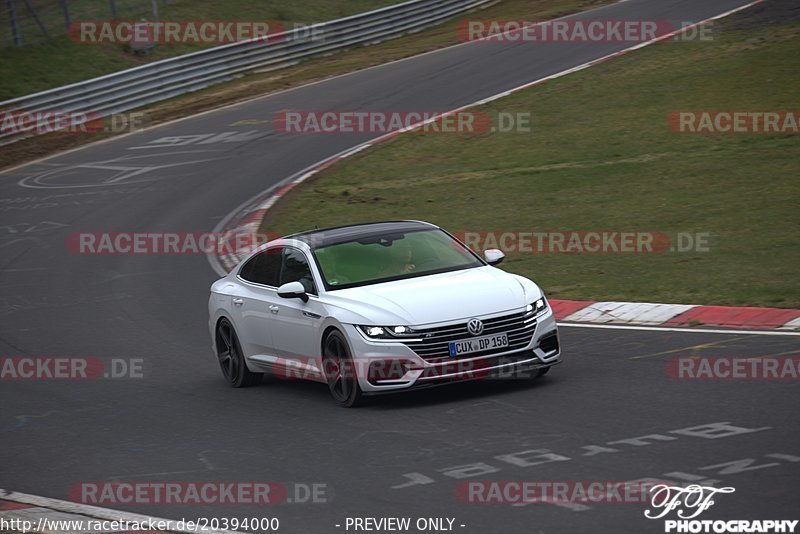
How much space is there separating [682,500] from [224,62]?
1320 inches

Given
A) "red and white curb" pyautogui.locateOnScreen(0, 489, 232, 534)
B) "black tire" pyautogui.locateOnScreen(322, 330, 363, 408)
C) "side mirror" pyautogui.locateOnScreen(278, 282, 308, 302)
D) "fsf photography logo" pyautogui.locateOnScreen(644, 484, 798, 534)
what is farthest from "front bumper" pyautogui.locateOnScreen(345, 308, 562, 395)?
"fsf photography logo" pyautogui.locateOnScreen(644, 484, 798, 534)

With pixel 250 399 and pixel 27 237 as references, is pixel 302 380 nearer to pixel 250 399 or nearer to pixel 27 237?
pixel 250 399

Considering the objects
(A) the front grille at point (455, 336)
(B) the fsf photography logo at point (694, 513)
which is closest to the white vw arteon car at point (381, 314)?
(A) the front grille at point (455, 336)

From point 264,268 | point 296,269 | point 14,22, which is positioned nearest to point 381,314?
point 296,269

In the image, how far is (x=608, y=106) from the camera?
28297 mm

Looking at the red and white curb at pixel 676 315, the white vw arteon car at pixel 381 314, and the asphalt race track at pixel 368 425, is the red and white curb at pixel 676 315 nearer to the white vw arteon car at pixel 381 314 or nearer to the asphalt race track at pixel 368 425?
the asphalt race track at pixel 368 425

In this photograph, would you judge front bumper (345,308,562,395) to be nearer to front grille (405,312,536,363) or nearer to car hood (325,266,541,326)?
Answer: front grille (405,312,536,363)

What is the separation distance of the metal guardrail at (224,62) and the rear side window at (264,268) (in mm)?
22303

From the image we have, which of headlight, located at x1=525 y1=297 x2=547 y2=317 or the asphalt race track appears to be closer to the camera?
the asphalt race track

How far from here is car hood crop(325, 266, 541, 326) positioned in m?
10.1

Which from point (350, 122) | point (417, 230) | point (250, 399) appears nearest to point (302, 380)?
point (250, 399)

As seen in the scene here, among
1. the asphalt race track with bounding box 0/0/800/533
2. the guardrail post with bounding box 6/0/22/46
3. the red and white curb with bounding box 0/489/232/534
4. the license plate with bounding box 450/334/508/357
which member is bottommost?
the red and white curb with bounding box 0/489/232/534

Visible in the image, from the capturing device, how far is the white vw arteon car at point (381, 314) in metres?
10.1

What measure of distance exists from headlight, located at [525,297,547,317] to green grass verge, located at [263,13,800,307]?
3.77 meters
